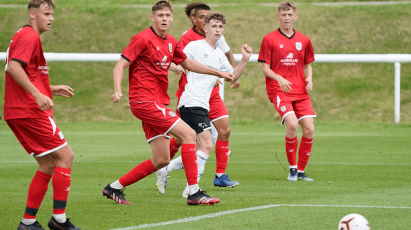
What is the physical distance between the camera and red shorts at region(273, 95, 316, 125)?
26.9 ft

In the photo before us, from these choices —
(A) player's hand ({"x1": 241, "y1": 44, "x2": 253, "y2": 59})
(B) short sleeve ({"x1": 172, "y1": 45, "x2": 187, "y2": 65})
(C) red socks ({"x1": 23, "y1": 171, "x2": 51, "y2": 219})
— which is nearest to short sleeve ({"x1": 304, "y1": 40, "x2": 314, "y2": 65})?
(A) player's hand ({"x1": 241, "y1": 44, "x2": 253, "y2": 59})

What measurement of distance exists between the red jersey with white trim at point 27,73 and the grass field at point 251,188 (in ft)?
3.44

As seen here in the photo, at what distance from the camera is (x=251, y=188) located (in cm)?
725

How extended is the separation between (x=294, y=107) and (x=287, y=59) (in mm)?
689

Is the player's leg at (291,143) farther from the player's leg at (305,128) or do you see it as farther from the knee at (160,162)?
the knee at (160,162)

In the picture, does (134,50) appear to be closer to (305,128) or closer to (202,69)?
(202,69)

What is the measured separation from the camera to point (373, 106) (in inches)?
792

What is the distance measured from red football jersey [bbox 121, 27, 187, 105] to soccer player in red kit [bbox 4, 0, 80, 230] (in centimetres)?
135

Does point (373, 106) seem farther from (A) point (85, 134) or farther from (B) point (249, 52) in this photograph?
(B) point (249, 52)

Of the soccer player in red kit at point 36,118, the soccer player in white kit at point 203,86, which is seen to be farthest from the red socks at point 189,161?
the soccer player in red kit at point 36,118

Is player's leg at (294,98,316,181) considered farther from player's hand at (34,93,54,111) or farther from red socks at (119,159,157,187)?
player's hand at (34,93,54,111)

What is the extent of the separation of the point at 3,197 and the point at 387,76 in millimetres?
18155

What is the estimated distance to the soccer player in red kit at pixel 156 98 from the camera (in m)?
6.09

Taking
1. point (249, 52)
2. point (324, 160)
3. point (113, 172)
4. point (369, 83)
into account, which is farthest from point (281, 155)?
point (369, 83)
